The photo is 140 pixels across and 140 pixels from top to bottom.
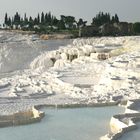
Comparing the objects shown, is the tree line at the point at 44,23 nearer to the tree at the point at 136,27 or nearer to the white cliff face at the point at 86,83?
the tree at the point at 136,27

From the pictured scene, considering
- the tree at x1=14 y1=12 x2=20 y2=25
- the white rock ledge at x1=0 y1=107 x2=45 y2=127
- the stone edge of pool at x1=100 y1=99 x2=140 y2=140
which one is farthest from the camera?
the tree at x1=14 y1=12 x2=20 y2=25

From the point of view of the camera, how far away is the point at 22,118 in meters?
11.6

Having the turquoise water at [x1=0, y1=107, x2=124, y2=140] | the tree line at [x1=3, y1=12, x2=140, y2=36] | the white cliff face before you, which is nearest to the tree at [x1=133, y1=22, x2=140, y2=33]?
the tree line at [x1=3, y1=12, x2=140, y2=36]

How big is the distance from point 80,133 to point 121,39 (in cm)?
2258

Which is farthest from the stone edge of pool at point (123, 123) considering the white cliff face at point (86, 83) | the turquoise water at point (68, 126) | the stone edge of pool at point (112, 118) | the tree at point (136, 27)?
the tree at point (136, 27)

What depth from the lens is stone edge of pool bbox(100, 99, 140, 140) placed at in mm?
9047

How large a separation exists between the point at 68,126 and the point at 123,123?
128 centimetres

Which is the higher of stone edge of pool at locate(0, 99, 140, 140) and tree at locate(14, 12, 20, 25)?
tree at locate(14, 12, 20, 25)

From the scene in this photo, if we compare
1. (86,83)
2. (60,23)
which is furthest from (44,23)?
(86,83)

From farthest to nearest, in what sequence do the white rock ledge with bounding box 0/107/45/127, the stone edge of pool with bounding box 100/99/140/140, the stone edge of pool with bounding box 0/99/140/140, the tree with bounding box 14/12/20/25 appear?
the tree with bounding box 14/12/20/25
the white rock ledge with bounding box 0/107/45/127
the stone edge of pool with bounding box 0/99/140/140
the stone edge of pool with bounding box 100/99/140/140

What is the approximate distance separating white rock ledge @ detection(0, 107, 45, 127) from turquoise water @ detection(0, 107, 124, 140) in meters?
0.20

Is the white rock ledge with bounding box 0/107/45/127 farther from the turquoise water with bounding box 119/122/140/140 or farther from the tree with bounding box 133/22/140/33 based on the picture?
the tree with bounding box 133/22/140/33

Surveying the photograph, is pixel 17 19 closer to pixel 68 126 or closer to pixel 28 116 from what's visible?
pixel 28 116

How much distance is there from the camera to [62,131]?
991 centimetres
